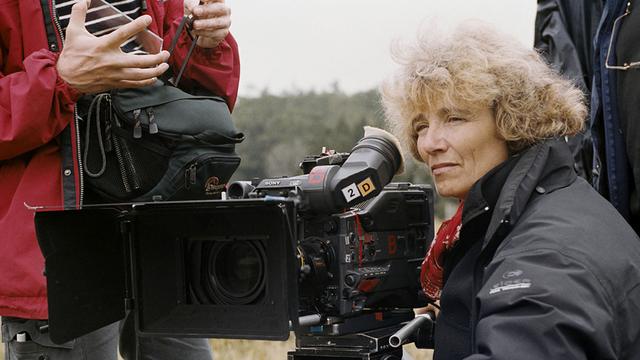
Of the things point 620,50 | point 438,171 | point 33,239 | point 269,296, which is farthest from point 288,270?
point 620,50

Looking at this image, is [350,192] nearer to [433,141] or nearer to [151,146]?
[433,141]

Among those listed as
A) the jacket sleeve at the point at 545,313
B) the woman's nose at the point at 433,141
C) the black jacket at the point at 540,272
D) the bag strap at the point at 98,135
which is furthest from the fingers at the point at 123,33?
the jacket sleeve at the point at 545,313

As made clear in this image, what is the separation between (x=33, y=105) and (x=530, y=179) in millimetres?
1277

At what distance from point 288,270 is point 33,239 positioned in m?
0.71

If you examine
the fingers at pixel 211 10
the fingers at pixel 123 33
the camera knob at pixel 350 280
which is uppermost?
the fingers at pixel 211 10

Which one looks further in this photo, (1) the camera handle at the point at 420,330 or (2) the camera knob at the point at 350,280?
(1) the camera handle at the point at 420,330

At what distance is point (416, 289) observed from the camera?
2.84 meters

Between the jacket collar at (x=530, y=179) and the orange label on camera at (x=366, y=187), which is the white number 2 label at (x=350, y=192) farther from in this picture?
the jacket collar at (x=530, y=179)

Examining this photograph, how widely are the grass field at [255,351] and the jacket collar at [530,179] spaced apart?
116 inches

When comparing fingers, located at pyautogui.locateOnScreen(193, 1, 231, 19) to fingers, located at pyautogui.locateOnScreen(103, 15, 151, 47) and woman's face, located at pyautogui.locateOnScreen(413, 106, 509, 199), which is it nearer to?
fingers, located at pyautogui.locateOnScreen(103, 15, 151, 47)

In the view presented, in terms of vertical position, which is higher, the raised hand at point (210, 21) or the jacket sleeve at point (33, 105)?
the raised hand at point (210, 21)

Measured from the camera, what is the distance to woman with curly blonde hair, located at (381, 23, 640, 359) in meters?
1.72

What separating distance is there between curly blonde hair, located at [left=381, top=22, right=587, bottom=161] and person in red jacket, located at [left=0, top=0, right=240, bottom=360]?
2.37 ft

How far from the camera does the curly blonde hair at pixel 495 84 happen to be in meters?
2.30
